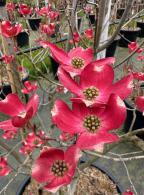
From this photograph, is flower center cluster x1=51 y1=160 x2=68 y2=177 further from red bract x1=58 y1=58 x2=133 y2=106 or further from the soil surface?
the soil surface

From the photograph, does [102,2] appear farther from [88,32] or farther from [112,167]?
[112,167]

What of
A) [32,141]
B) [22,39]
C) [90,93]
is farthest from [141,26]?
[90,93]

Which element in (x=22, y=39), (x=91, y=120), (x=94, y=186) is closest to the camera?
(x=91, y=120)

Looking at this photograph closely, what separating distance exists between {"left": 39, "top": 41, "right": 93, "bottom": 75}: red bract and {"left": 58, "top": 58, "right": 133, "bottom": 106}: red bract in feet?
0.11

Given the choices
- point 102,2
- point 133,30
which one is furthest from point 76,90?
point 133,30

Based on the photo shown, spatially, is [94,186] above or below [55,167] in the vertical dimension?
below

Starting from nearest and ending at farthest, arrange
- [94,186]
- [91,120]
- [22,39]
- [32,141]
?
[91,120]
[32,141]
[94,186]
[22,39]

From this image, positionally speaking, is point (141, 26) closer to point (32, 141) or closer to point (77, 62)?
point (32, 141)

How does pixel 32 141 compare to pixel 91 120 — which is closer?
pixel 91 120

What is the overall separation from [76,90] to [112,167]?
5.42 feet

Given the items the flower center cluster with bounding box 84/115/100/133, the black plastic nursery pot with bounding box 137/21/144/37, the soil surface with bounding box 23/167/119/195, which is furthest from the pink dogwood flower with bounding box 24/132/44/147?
the black plastic nursery pot with bounding box 137/21/144/37

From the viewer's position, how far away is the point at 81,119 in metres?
0.65

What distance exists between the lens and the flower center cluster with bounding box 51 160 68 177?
0.70 metres

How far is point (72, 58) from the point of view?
796mm
